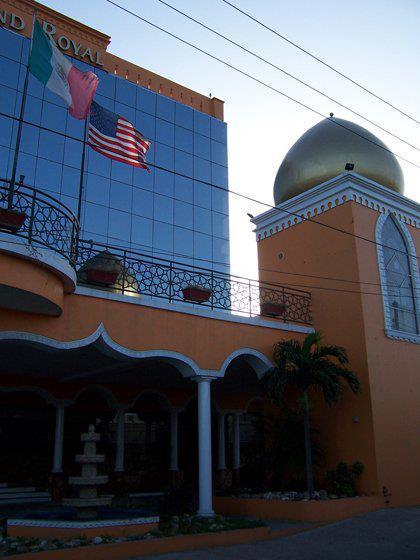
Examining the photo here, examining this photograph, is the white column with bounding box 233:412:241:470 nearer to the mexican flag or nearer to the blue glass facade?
the mexican flag

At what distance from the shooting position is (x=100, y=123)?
10.4m

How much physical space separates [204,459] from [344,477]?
3526 mm

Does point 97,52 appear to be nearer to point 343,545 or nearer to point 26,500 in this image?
point 26,500

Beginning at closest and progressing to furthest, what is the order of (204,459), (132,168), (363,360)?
1. (204,459)
2. (363,360)
3. (132,168)

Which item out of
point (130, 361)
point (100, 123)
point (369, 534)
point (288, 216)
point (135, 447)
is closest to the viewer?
point (369, 534)

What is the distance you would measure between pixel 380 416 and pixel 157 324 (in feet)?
18.4

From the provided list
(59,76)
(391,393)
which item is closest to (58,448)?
(391,393)

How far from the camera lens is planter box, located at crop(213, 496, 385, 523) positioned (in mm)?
10680

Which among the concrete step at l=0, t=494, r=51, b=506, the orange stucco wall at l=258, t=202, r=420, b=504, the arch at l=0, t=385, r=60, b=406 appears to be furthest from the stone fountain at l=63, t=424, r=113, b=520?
the orange stucco wall at l=258, t=202, r=420, b=504

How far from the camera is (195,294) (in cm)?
1120

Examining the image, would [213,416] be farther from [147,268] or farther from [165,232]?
[165,232]

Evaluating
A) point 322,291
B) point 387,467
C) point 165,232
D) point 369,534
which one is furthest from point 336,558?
point 165,232

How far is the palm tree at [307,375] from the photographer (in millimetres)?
11508

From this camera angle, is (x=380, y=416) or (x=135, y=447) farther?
(x=135, y=447)
